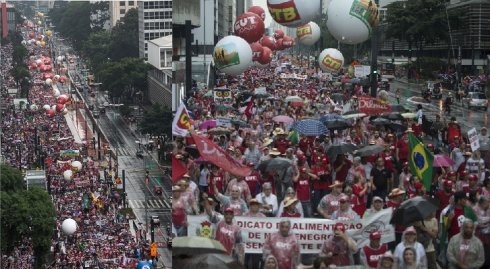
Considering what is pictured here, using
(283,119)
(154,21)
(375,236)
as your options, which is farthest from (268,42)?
(154,21)

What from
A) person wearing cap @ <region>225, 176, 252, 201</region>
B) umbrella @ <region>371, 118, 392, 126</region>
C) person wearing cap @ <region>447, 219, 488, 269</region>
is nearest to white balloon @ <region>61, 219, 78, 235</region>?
umbrella @ <region>371, 118, 392, 126</region>

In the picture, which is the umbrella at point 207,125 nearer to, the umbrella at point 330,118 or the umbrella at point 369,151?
the umbrella at point 330,118

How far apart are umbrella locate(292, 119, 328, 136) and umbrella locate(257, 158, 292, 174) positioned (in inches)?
147

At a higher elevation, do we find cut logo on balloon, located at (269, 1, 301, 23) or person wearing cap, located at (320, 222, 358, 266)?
cut logo on balloon, located at (269, 1, 301, 23)

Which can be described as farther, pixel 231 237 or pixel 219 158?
pixel 219 158

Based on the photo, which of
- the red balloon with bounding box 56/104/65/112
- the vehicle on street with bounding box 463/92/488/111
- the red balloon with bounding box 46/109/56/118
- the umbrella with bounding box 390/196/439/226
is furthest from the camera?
the red balloon with bounding box 46/109/56/118

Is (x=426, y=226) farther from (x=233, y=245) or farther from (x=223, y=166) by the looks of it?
(x=223, y=166)

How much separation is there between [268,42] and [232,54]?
357 inches

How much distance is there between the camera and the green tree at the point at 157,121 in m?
43.7

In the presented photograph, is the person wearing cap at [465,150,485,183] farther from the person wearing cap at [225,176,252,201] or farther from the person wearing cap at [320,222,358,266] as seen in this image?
the person wearing cap at [320,222,358,266]

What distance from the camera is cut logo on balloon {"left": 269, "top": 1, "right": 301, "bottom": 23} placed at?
65.6 ft

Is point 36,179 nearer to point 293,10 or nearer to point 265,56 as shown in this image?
point 265,56

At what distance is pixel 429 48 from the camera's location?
5222cm

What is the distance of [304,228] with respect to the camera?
1148 cm
